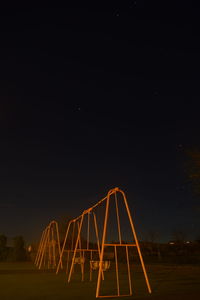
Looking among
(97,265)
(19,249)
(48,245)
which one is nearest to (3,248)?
(19,249)

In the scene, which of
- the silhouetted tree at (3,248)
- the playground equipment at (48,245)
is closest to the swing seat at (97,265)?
the playground equipment at (48,245)

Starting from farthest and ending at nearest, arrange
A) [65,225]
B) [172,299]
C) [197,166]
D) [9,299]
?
[65,225], [197,166], [9,299], [172,299]

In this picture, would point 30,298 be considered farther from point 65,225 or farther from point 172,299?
point 65,225

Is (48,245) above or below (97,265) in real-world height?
above

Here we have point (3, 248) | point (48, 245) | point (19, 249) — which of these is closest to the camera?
point (48, 245)

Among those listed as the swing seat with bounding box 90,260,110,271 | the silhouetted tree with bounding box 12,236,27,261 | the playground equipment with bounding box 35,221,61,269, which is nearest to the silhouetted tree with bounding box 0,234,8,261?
the silhouetted tree with bounding box 12,236,27,261

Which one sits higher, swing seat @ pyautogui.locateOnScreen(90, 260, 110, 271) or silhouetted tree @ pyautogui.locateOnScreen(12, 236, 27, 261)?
silhouetted tree @ pyautogui.locateOnScreen(12, 236, 27, 261)

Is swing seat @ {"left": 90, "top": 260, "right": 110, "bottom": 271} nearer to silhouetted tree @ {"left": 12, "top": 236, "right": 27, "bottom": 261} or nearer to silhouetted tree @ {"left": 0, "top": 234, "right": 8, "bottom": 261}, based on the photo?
silhouetted tree @ {"left": 12, "top": 236, "right": 27, "bottom": 261}

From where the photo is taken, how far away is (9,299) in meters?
9.30

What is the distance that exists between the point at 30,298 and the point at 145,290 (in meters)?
3.46

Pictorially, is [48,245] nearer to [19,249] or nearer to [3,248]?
[19,249]

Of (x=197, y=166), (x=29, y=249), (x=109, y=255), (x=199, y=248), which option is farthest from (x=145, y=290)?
(x=199, y=248)

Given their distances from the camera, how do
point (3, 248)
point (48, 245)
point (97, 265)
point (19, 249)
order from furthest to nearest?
1. point (19, 249)
2. point (3, 248)
3. point (48, 245)
4. point (97, 265)

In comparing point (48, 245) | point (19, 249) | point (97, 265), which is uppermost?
point (19, 249)
